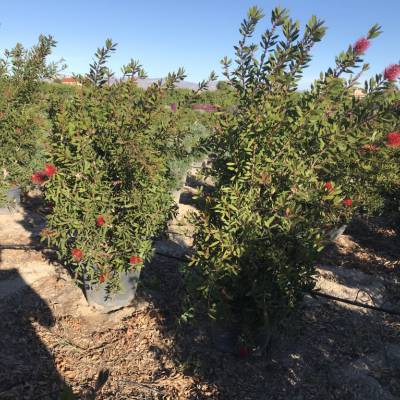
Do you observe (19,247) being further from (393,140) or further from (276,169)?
(393,140)

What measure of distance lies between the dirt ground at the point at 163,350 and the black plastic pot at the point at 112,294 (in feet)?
0.43

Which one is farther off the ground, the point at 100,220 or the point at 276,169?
the point at 276,169

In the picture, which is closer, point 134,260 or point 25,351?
point 25,351

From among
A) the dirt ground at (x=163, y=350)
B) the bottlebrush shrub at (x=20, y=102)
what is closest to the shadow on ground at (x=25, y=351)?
the dirt ground at (x=163, y=350)

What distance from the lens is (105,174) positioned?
401 centimetres

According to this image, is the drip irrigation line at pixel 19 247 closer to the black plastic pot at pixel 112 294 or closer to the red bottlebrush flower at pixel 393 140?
the black plastic pot at pixel 112 294

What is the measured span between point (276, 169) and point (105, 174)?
74.6 inches

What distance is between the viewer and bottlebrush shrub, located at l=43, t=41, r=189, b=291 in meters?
3.82

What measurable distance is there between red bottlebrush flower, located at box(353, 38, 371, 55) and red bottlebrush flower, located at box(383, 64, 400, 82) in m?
0.28

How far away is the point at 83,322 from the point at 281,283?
8.46ft

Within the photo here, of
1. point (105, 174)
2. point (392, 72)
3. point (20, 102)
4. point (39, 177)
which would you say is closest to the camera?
point (392, 72)

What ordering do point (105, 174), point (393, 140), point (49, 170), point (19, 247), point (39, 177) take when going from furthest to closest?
1. point (19, 247)
2. point (105, 174)
3. point (39, 177)
4. point (49, 170)
5. point (393, 140)

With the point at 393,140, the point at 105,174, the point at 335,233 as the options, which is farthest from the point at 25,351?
the point at 335,233

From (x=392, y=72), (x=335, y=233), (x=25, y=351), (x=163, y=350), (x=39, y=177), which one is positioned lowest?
(x=25, y=351)
